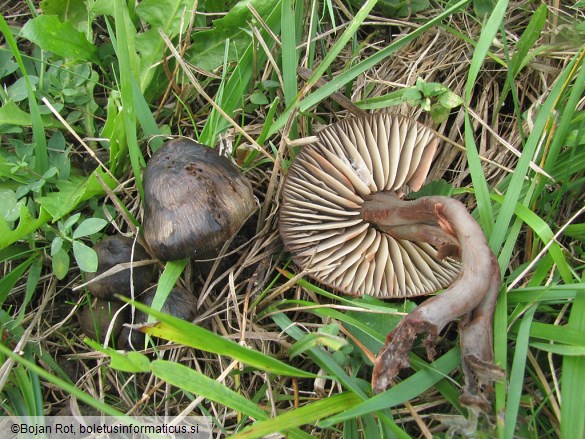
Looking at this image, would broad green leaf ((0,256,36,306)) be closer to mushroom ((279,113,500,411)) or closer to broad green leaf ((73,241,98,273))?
broad green leaf ((73,241,98,273))

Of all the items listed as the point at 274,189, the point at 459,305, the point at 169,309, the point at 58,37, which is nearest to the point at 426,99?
the point at 274,189

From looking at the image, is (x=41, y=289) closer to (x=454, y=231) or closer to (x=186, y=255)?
(x=186, y=255)

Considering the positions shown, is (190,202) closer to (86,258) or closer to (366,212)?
(86,258)

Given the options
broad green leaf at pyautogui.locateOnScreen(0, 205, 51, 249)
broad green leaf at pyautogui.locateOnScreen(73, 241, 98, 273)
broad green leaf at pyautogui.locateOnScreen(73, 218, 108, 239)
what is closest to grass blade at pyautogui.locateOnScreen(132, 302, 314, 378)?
broad green leaf at pyautogui.locateOnScreen(73, 241, 98, 273)

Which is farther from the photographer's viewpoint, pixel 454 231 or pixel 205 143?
pixel 205 143

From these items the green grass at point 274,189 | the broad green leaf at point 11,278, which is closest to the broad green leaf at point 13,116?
the green grass at point 274,189

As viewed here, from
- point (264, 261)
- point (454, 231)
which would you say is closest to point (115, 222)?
point (264, 261)
